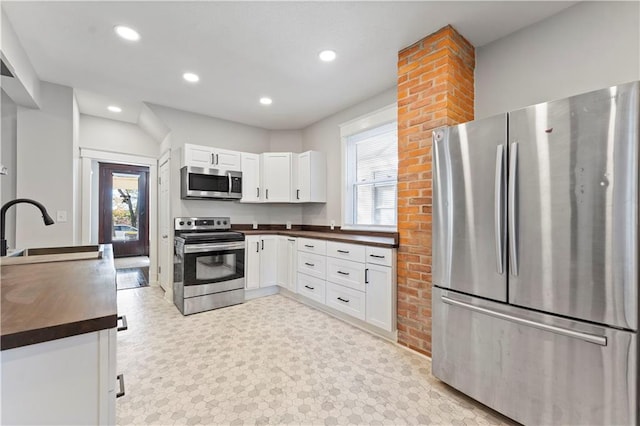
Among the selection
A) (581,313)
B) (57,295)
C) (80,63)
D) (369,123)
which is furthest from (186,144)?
(581,313)

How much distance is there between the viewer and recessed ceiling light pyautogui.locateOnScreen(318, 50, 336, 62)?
101 inches

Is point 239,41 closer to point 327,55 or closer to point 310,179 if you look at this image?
point 327,55

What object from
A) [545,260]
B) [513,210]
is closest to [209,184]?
[513,210]

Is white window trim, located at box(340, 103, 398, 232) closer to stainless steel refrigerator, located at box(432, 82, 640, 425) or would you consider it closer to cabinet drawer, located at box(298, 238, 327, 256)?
cabinet drawer, located at box(298, 238, 327, 256)

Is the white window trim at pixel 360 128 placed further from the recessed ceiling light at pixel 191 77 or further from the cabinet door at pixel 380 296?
the recessed ceiling light at pixel 191 77

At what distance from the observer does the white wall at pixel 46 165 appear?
2990 mm

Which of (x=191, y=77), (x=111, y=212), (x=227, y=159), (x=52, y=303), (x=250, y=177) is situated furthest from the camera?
(x=111, y=212)

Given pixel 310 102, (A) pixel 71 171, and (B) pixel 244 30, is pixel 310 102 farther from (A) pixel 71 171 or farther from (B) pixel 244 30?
(A) pixel 71 171

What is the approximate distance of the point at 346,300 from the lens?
2.96 m

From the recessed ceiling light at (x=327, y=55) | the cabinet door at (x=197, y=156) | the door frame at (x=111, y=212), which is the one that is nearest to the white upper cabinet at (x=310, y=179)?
the cabinet door at (x=197, y=156)

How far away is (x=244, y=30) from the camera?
7.46ft

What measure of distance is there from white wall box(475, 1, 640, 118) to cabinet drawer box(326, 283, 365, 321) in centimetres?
202

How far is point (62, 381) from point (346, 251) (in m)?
2.42

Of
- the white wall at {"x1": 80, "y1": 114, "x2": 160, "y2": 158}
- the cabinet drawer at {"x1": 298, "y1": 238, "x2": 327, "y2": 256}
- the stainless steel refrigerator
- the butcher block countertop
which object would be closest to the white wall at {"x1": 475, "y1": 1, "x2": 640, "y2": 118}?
the stainless steel refrigerator
